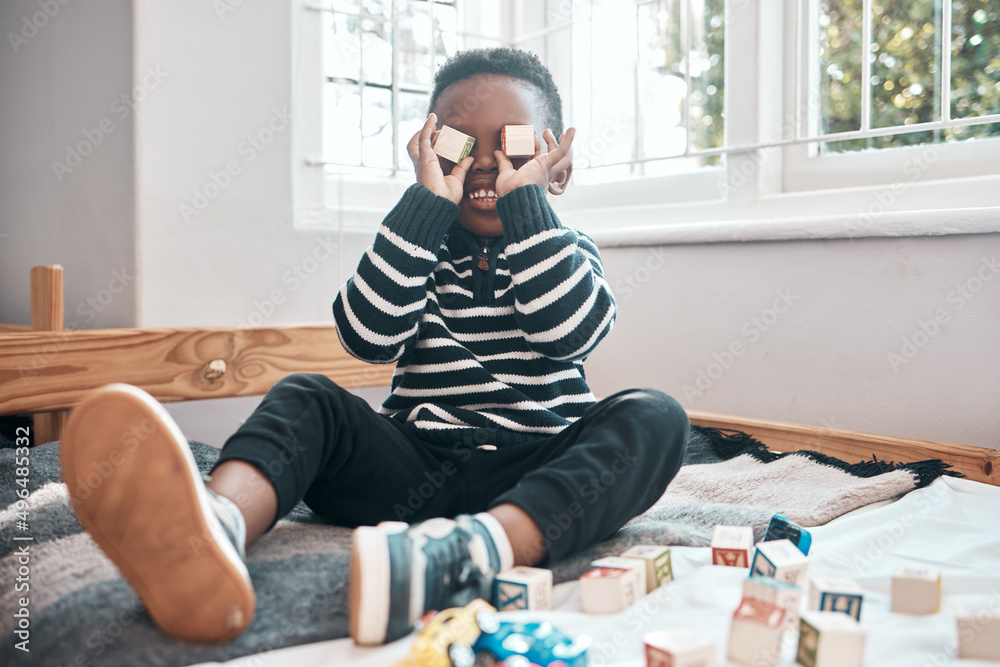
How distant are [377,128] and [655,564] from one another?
1252 mm

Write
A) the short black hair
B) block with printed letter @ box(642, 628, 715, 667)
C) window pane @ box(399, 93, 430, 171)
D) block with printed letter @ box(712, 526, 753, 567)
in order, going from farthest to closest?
window pane @ box(399, 93, 430, 171)
the short black hair
block with printed letter @ box(712, 526, 753, 567)
block with printed letter @ box(642, 628, 715, 667)

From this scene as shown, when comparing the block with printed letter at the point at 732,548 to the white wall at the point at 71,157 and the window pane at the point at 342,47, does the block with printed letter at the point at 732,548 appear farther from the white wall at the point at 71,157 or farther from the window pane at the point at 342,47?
the window pane at the point at 342,47

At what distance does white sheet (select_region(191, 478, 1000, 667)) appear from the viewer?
525 mm

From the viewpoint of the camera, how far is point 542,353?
0.90m

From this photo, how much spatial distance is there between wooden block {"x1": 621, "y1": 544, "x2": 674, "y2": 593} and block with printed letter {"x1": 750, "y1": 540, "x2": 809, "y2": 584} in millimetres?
73

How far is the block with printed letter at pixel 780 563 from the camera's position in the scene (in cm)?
62

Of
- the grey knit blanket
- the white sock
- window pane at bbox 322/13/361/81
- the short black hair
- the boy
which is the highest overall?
window pane at bbox 322/13/361/81

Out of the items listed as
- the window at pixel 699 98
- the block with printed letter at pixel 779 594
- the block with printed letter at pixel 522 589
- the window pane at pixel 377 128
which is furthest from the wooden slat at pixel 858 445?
the window pane at pixel 377 128

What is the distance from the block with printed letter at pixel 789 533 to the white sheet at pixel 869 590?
0.06 ft

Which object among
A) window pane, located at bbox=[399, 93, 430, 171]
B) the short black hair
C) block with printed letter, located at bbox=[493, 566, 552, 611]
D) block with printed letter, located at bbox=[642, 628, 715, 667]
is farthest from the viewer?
window pane, located at bbox=[399, 93, 430, 171]

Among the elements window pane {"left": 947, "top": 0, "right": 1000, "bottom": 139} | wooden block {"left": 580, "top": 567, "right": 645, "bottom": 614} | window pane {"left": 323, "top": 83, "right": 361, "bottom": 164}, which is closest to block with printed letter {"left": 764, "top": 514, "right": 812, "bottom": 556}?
wooden block {"left": 580, "top": 567, "right": 645, "bottom": 614}

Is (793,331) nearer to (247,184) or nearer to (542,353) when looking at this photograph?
(542,353)

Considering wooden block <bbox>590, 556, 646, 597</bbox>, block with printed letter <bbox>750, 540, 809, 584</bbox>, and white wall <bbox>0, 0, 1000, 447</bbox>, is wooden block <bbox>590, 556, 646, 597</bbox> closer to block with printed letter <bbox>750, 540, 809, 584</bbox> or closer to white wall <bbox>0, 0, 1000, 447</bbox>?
block with printed letter <bbox>750, 540, 809, 584</bbox>

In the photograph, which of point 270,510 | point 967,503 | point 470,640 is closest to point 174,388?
point 270,510
